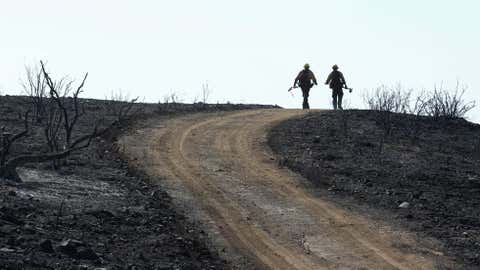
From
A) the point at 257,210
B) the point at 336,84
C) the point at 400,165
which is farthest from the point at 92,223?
the point at 336,84

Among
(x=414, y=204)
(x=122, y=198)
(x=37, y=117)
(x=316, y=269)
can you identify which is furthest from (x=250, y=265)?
(x=37, y=117)

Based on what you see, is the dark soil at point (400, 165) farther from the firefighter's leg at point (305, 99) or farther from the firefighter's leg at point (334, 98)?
the firefighter's leg at point (305, 99)

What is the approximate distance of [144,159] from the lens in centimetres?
1862

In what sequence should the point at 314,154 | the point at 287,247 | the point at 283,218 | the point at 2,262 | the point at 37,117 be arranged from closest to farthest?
1. the point at 2,262
2. the point at 287,247
3. the point at 283,218
4. the point at 314,154
5. the point at 37,117

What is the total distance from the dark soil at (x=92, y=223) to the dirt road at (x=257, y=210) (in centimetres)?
50

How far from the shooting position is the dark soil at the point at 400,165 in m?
14.0

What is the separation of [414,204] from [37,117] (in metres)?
11.7

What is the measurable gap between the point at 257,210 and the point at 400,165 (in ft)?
19.9

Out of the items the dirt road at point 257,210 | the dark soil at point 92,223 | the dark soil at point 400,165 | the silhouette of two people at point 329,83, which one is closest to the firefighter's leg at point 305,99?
the silhouette of two people at point 329,83

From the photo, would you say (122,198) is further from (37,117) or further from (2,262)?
(37,117)

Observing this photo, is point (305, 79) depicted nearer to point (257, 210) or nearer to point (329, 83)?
point (329, 83)

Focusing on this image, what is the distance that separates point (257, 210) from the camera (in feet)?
46.8

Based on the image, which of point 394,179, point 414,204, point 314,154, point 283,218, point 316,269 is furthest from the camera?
A: point 314,154

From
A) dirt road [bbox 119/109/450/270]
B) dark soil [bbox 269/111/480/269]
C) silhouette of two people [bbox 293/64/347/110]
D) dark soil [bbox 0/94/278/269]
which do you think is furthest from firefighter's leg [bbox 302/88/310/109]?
dark soil [bbox 0/94/278/269]
